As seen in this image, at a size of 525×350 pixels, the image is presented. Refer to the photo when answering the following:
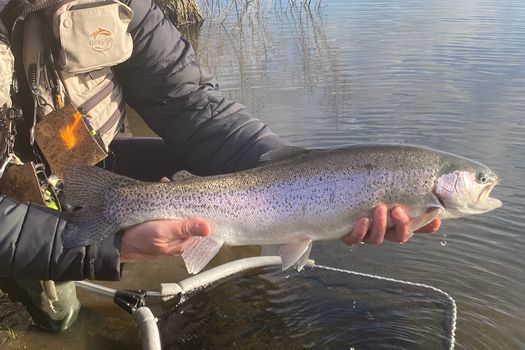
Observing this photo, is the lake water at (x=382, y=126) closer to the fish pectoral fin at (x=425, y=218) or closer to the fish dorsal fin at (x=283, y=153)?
the fish pectoral fin at (x=425, y=218)

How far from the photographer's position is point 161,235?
2.63m

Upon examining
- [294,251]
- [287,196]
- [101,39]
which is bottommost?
[294,251]

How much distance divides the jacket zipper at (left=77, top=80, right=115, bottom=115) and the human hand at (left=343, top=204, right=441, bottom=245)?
174cm

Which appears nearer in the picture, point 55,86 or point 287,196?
point 287,196

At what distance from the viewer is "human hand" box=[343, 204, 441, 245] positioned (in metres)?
2.71

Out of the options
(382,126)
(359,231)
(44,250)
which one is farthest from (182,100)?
(382,126)

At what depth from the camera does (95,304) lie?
399 cm

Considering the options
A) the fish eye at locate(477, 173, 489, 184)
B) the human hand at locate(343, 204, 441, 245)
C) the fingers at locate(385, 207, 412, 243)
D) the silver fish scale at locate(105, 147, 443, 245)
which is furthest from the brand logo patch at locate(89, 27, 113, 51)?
the fish eye at locate(477, 173, 489, 184)

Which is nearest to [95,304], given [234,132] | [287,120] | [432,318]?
[234,132]

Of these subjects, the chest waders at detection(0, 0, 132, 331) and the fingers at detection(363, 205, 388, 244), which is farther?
the chest waders at detection(0, 0, 132, 331)

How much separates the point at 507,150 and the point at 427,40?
6.79 meters

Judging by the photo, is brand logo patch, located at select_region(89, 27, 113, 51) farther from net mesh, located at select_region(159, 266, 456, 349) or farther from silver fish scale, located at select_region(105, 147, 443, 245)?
net mesh, located at select_region(159, 266, 456, 349)

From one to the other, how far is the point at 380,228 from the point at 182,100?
161cm

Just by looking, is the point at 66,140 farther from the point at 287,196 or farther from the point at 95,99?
the point at 287,196
